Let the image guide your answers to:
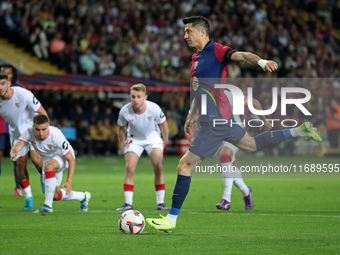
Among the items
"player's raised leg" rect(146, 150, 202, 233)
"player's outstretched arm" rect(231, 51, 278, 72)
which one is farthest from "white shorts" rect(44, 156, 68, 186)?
"player's outstretched arm" rect(231, 51, 278, 72)

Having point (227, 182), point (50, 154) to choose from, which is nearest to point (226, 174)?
point (227, 182)

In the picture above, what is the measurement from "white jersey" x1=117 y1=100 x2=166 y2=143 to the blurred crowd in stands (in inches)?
446

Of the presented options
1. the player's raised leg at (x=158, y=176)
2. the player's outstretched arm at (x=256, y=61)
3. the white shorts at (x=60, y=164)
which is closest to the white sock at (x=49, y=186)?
the white shorts at (x=60, y=164)

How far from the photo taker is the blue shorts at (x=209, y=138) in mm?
8352

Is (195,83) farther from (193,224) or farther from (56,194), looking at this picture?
(56,194)

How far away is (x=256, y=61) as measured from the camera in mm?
7621

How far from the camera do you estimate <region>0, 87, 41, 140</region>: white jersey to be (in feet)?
37.8

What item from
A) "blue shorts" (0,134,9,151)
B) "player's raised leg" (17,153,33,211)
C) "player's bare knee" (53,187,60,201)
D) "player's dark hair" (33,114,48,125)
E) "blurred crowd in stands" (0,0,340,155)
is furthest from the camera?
"blurred crowd in stands" (0,0,340,155)

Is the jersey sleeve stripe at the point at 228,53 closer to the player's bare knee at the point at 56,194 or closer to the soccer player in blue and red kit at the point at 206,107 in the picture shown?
the soccer player in blue and red kit at the point at 206,107

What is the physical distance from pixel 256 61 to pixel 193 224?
250 centimetres

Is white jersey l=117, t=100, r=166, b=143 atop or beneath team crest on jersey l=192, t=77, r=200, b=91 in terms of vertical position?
beneath

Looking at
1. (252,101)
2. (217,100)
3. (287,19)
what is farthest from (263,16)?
(217,100)

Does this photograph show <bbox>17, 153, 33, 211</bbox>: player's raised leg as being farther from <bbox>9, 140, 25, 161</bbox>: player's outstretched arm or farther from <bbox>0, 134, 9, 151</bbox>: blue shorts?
<bbox>0, 134, 9, 151</bbox>: blue shorts

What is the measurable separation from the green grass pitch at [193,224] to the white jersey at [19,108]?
1303 millimetres
